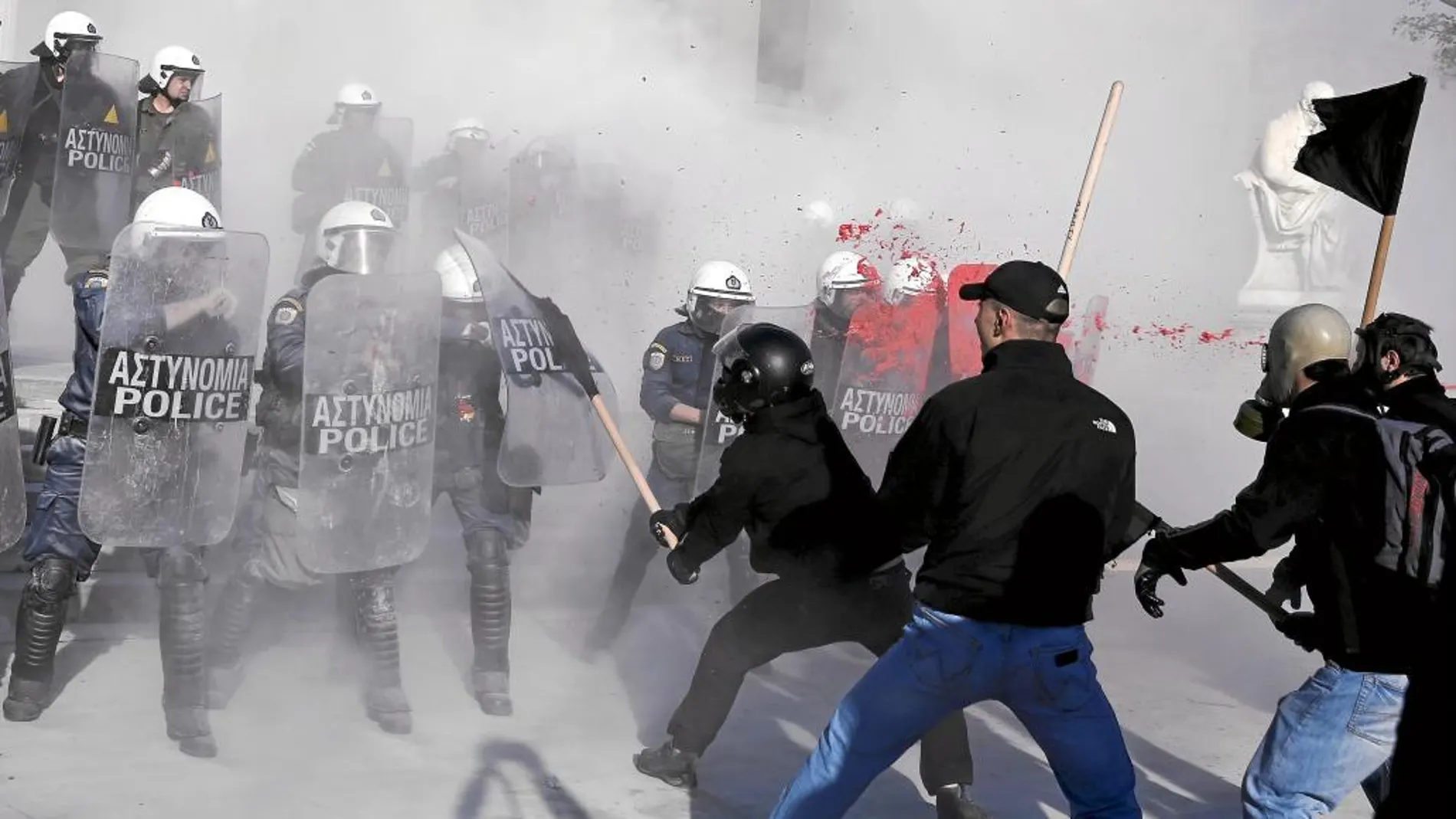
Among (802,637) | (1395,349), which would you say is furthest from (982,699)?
(1395,349)

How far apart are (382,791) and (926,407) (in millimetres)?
2116

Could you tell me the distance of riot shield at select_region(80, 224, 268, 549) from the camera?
4.73 meters

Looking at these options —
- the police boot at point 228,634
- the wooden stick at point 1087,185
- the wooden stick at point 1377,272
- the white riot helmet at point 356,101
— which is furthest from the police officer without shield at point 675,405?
the white riot helmet at point 356,101

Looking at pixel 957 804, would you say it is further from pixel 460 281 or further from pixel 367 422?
pixel 460 281

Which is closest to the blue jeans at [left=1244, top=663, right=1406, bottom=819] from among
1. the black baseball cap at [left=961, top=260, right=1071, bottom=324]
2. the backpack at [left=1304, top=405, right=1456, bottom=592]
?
the backpack at [left=1304, top=405, right=1456, bottom=592]

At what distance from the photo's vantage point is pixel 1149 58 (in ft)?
55.6

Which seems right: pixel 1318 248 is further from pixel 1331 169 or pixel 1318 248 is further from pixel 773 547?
pixel 773 547

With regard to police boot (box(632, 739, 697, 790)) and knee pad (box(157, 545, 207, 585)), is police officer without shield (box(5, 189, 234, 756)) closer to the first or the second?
knee pad (box(157, 545, 207, 585))

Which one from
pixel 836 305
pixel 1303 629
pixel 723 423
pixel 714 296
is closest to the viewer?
pixel 1303 629

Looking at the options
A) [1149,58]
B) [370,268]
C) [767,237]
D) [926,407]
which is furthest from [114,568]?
[1149,58]

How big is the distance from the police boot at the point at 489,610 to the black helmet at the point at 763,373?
4.58 ft

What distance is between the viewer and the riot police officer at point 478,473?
18.1ft

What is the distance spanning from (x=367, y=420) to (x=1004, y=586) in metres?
2.34

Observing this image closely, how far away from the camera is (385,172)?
10188mm
